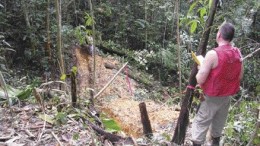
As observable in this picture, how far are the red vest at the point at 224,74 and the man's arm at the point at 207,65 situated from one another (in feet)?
0.16

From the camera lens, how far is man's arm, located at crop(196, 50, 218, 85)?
3.78 meters

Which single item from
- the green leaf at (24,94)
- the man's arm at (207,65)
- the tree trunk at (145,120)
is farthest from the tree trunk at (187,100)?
the green leaf at (24,94)

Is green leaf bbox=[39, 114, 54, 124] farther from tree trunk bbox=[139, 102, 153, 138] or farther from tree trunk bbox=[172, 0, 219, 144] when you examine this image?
tree trunk bbox=[172, 0, 219, 144]

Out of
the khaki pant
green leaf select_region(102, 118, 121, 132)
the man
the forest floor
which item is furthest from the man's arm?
green leaf select_region(102, 118, 121, 132)

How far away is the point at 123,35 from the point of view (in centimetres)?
1349

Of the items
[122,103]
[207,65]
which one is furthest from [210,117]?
[122,103]

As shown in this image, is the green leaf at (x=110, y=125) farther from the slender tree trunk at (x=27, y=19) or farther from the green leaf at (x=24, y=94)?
the slender tree trunk at (x=27, y=19)

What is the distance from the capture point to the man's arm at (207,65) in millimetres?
3781

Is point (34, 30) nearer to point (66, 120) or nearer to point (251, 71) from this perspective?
point (66, 120)

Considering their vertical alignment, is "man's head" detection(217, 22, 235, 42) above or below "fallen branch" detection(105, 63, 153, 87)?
above

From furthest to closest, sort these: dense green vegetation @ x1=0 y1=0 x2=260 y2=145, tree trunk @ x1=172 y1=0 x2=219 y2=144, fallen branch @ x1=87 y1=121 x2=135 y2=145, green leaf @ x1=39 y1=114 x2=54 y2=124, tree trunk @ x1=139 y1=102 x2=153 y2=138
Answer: dense green vegetation @ x1=0 y1=0 x2=260 y2=145
tree trunk @ x1=139 y1=102 x2=153 y2=138
tree trunk @ x1=172 y1=0 x2=219 y2=144
fallen branch @ x1=87 y1=121 x2=135 y2=145
green leaf @ x1=39 y1=114 x2=54 y2=124

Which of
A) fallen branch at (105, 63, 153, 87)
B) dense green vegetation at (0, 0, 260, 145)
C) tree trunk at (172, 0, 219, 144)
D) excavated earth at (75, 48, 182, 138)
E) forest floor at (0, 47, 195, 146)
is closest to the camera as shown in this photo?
forest floor at (0, 47, 195, 146)

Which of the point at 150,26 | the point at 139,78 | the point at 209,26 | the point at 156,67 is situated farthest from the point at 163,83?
the point at 209,26

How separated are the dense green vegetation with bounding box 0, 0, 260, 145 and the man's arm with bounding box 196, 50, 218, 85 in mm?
1609
